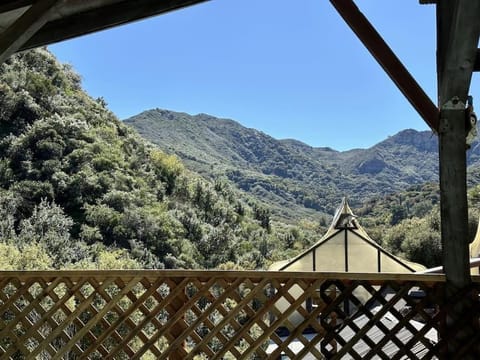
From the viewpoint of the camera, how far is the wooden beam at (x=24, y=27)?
1.64 meters

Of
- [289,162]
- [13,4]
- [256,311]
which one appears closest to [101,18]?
[13,4]

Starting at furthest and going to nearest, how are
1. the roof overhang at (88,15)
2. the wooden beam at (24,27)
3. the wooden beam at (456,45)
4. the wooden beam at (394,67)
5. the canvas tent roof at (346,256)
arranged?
1. the canvas tent roof at (346,256)
2. the roof overhang at (88,15)
3. the wooden beam at (394,67)
4. the wooden beam at (24,27)
5. the wooden beam at (456,45)

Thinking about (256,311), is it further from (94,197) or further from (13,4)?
(94,197)

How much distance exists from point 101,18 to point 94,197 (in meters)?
14.2

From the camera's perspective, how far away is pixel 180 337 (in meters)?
2.17

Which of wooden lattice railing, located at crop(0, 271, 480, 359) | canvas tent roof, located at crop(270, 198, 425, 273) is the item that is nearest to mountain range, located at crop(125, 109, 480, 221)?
canvas tent roof, located at crop(270, 198, 425, 273)

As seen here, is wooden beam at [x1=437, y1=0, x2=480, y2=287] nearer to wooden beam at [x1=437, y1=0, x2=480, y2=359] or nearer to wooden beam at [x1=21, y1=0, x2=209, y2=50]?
wooden beam at [x1=437, y1=0, x2=480, y2=359]

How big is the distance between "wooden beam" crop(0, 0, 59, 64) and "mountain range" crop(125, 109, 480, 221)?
25659 mm

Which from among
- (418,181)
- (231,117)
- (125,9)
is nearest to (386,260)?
(125,9)

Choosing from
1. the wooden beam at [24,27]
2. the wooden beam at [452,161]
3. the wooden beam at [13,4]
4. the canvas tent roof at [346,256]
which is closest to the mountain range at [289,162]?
the canvas tent roof at [346,256]

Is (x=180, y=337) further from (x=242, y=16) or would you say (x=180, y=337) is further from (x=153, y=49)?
(x=153, y=49)

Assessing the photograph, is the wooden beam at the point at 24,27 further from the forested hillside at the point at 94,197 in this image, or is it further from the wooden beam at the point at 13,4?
the forested hillside at the point at 94,197

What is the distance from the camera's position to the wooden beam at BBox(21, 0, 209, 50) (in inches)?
92.4

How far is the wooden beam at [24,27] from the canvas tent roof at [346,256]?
413cm
